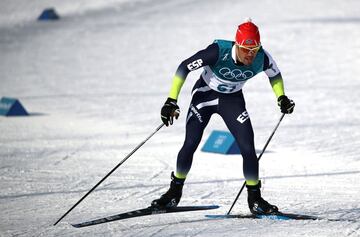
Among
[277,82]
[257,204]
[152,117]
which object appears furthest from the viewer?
[152,117]

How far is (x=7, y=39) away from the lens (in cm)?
1947

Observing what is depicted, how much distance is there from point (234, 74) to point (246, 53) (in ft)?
0.82

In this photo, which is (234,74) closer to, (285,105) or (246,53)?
(246,53)

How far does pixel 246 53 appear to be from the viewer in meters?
5.84

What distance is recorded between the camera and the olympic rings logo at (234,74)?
6.01 meters

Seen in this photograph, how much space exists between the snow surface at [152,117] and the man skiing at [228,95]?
1.06 feet

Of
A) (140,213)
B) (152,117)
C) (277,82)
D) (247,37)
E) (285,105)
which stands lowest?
(152,117)

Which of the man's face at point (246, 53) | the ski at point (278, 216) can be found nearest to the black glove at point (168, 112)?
the man's face at point (246, 53)

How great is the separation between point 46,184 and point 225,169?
1885 mm

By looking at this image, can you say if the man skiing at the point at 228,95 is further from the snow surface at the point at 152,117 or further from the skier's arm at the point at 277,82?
the snow surface at the point at 152,117

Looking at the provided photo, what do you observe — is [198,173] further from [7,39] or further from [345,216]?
[7,39]

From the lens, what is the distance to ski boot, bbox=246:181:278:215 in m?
6.12

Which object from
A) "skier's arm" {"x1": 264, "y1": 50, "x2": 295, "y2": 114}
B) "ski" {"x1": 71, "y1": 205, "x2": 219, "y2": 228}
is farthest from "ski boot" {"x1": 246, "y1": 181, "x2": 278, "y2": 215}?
"skier's arm" {"x1": 264, "y1": 50, "x2": 295, "y2": 114}

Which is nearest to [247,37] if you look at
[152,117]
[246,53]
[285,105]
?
[246,53]
